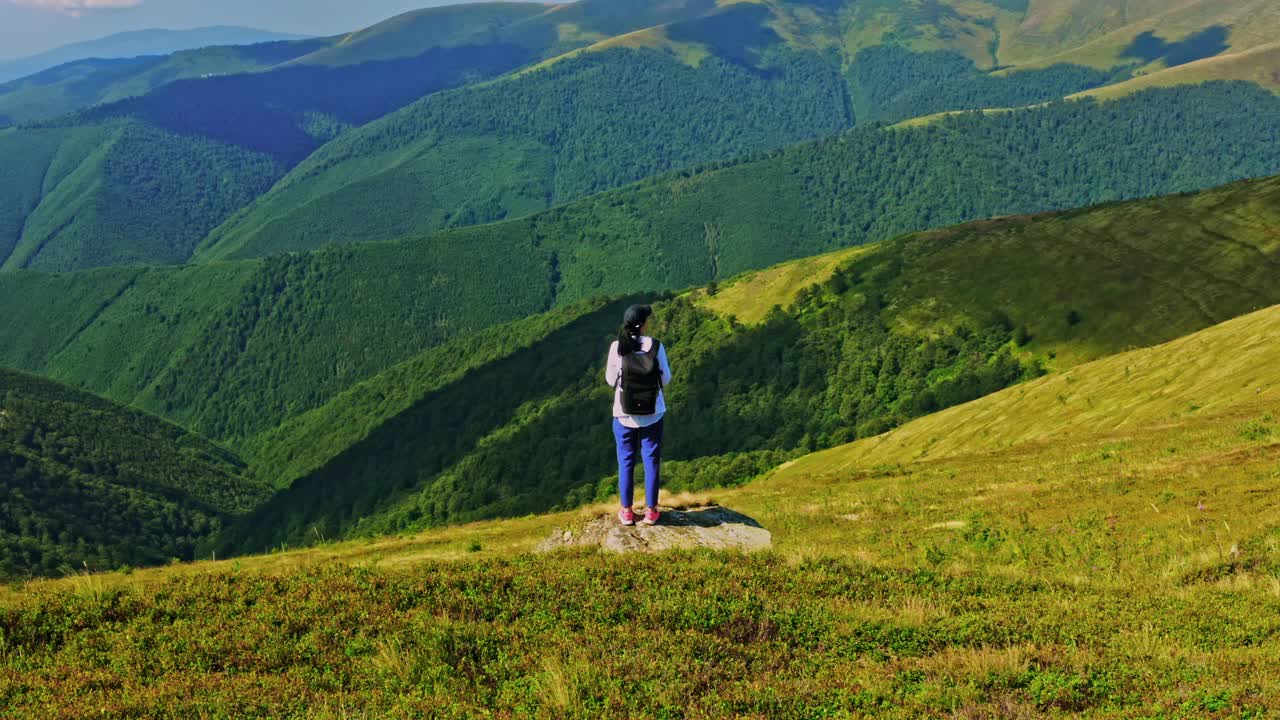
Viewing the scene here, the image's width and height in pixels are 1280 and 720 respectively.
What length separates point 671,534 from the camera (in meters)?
21.4

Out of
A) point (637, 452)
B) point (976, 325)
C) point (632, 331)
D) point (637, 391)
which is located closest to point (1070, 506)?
point (637, 452)

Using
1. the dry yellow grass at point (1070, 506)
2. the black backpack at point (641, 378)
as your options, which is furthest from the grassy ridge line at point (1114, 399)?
the black backpack at point (641, 378)

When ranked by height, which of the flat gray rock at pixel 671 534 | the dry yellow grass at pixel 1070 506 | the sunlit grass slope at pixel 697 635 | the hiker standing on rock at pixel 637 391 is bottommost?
the dry yellow grass at pixel 1070 506

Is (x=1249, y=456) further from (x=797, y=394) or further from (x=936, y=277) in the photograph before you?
(x=936, y=277)

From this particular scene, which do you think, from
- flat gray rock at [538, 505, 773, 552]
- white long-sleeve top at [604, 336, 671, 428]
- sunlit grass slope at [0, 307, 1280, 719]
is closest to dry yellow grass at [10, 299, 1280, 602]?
sunlit grass slope at [0, 307, 1280, 719]

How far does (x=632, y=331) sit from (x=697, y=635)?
27.0ft

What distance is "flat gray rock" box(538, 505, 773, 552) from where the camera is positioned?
2083cm

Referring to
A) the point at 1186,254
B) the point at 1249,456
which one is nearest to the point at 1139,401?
the point at 1249,456

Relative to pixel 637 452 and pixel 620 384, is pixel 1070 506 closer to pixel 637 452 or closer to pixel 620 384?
pixel 637 452

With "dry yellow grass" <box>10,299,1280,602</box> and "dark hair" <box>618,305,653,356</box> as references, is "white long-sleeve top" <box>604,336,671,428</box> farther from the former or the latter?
"dry yellow grass" <box>10,299,1280,602</box>

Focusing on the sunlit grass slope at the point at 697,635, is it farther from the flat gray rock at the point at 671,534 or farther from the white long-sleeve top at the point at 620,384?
the white long-sleeve top at the point at 620,384

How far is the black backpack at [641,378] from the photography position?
799 inches

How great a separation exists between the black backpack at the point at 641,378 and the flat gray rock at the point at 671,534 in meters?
3.10

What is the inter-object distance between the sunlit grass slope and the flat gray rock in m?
1.37
